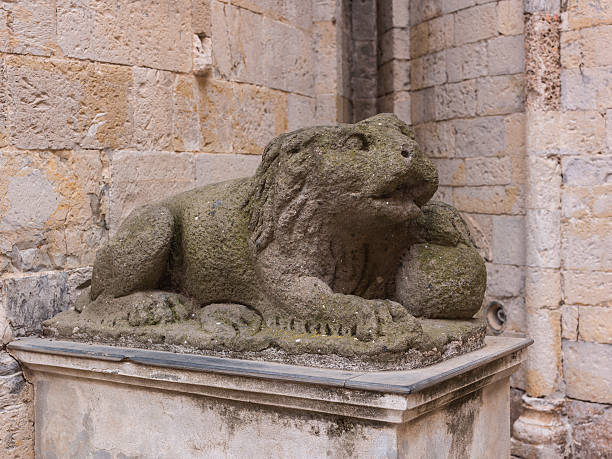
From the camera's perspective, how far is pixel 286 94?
4.64 metres

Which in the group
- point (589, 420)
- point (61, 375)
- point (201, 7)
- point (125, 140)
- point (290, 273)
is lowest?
point (589, 420)

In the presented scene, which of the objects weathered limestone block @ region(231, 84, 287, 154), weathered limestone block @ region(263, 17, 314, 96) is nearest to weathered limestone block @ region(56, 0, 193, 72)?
weathered limestone block @ region(231, 84, 287, 154)

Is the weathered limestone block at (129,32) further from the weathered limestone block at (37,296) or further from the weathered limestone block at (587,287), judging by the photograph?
the weathered limestone block at (587,287)

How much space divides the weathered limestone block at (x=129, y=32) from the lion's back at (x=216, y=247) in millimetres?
1097

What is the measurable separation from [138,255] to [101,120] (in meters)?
0.98

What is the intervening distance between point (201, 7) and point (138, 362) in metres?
2.21

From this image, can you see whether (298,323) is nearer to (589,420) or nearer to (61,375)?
(61,375)

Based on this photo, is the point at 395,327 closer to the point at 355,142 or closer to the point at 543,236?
the point at 355,142

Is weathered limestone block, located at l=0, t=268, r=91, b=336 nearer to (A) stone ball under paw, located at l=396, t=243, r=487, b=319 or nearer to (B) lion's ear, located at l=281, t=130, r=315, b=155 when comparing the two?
(B) lion's ear, located at l=281, t=130, r=315, b=155

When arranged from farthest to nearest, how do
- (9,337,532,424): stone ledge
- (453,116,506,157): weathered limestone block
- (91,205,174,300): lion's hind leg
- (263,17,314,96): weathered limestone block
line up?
(453,116,506,157): weathered limestone block
(263,17,314,96): weathered limestone block
(91,205,174,300): lion's hind leg
(9,337,532,424): stone ledge

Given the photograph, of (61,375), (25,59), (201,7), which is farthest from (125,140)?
(61,375)

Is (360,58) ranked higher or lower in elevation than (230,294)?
higher

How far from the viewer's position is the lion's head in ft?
Result: 7.89

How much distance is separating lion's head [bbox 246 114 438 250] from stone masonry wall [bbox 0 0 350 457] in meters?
1.22
